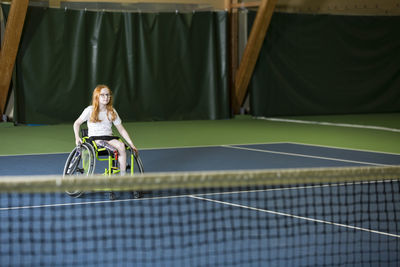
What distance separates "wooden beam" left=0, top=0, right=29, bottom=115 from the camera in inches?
460

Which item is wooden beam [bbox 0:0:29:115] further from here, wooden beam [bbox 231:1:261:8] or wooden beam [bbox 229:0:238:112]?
wooden beam [bbox 231:1:261:8]

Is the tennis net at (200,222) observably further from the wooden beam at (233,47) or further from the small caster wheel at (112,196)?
the wooden beam at (233,47)

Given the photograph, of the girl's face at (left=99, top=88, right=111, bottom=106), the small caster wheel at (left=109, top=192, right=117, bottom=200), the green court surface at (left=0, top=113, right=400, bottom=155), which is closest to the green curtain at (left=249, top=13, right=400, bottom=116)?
the green court surface at (left=0, top=113, right=400, bottom=155)

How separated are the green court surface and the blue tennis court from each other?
3651mm

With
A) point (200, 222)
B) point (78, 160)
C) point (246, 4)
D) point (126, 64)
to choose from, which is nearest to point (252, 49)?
point (246, 4)

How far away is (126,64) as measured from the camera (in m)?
13.4

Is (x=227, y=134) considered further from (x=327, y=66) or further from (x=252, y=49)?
(x=327, y=66)

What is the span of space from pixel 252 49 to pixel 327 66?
2.09 m

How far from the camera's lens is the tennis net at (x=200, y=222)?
3080 mm

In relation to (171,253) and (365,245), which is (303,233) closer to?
(365,245)

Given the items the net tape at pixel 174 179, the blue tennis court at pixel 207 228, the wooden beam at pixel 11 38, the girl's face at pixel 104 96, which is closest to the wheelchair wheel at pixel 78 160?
the blue tennis court at pixel 207 228

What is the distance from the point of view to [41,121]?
12812 mm

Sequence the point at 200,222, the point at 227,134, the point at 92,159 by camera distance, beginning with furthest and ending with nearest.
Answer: the point at 227,134 → the point at 92,159 → the point at 200,222

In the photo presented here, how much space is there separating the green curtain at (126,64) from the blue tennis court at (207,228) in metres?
7.31
